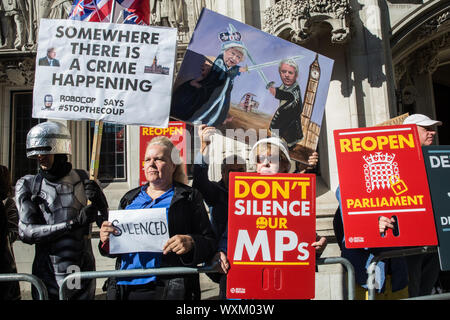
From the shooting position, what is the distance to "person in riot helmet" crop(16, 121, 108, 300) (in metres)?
3.37

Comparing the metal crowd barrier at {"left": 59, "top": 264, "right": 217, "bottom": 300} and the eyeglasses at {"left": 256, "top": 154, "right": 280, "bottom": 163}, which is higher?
the eyeglasses at {"left": 256, "top": 154, "right": 280, "bottom": 163}

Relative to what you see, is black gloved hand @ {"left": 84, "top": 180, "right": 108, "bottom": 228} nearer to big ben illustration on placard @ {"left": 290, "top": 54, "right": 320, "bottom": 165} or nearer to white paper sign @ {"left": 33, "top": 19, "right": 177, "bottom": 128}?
white paper sign @ {"left": 33, "top": 19, "right": 177, "bottom": 128}

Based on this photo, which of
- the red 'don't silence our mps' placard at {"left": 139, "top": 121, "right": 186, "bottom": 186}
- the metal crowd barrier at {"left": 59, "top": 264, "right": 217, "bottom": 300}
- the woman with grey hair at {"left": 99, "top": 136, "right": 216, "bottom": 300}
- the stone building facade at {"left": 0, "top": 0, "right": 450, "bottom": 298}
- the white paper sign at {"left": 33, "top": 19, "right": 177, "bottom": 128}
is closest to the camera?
the metal crowd barrier at {"left": 59, "top": 264, "right": 217, "bottom": 300}

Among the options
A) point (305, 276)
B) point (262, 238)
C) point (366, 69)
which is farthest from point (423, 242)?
point (366, 69)

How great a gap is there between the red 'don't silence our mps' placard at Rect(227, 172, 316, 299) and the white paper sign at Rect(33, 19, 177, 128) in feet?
3.55

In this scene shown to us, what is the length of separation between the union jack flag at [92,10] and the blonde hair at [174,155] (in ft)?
5.14

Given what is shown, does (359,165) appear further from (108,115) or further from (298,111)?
(108,115)

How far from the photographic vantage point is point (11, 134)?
987cm

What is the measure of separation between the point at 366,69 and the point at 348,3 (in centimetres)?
127

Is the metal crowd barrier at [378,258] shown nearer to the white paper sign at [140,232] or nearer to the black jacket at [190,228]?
the black jacket at [190,228]

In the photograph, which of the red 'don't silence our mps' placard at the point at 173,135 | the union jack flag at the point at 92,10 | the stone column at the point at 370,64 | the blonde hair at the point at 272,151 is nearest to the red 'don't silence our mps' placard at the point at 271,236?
the blonde hair at the point at 272,151

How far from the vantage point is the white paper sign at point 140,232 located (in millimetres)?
3145

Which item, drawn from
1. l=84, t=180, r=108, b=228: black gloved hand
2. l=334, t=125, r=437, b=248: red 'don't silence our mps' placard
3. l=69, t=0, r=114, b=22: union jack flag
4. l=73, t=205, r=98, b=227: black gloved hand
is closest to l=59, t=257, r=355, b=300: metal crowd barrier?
l=334, t=125, r=437, b=248: red 'don't silence our mps' placard

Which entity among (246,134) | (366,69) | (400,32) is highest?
(400,32)
